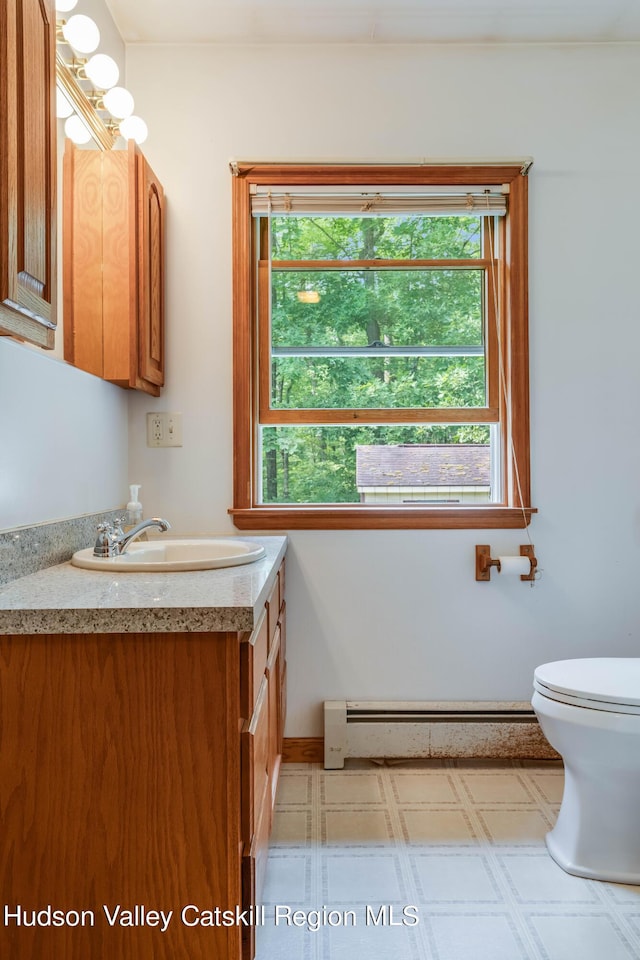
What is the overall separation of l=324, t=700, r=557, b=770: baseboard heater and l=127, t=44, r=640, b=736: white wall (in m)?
0.06

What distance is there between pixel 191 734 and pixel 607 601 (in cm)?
170

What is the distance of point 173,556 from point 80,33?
1302mm

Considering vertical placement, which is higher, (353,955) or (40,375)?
(40,375)

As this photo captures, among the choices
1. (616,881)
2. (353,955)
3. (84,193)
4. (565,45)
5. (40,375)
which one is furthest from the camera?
(565,45)

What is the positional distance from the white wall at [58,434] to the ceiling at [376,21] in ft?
0.53

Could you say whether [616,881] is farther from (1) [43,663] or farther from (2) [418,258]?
(2) [418,258]

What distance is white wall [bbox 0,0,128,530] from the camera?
4.30 ft

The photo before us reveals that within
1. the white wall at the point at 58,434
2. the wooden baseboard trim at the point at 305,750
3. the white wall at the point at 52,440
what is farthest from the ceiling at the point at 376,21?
the wooden baseboard trim at the point at 305,750

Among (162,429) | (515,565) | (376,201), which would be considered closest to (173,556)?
(162,429)

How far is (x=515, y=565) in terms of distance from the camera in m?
2.10

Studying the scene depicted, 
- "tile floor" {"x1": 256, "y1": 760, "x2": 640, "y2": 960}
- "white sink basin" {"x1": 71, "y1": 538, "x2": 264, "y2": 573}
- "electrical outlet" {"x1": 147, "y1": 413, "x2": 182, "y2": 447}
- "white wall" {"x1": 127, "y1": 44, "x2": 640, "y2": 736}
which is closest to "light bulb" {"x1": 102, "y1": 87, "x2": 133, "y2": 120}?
"white wall" {"x1": 127, "y1": 44, "x2": 640, "y2": 736}

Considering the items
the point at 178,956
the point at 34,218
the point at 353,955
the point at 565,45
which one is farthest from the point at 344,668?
the point at 565,45

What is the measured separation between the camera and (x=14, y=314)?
3.36ft

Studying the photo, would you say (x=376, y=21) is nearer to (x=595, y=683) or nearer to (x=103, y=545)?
(x=103, y=545)
